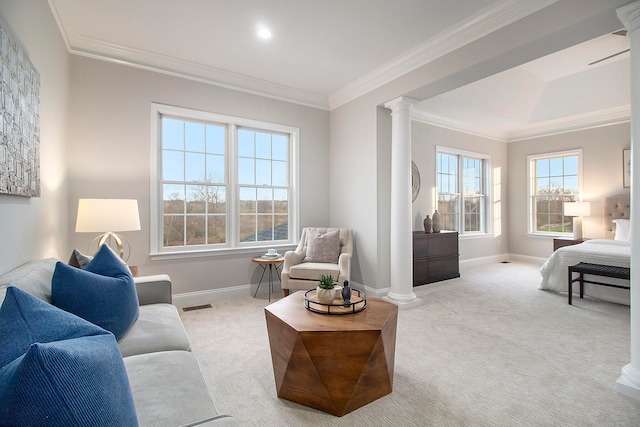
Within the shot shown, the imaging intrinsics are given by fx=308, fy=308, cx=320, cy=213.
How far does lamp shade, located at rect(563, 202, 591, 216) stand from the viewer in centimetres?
552

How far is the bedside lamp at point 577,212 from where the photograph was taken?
5.53m

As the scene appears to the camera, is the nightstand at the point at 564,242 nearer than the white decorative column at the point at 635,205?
No

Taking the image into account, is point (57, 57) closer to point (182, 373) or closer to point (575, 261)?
point (182, 373)

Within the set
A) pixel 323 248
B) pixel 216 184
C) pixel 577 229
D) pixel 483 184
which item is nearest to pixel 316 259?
pixel 323 248

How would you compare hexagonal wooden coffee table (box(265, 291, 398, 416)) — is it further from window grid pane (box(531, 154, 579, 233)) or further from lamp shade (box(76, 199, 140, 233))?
window grid pane (box(531, 154, 579, 233))

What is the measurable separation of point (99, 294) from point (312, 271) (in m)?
2.33

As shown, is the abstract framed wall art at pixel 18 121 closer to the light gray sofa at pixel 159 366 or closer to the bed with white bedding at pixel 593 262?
the light gray sofa at pixel 159 366

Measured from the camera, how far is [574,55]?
4016 mm

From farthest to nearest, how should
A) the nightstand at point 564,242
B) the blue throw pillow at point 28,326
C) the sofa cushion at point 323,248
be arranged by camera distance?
1. the nightstand at point 564,242
2. the sofa cushion at point 323,248
3. the blue throw pillow at point 28,326

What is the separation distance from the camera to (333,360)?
1741mm

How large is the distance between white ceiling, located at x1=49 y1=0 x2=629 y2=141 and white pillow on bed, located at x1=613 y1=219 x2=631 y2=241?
195 centimetres

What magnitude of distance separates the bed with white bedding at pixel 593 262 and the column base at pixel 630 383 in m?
2.25

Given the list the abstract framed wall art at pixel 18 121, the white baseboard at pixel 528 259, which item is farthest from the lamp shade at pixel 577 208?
the abstract framed wall art at pixel 18 121

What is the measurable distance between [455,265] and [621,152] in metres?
3.53
